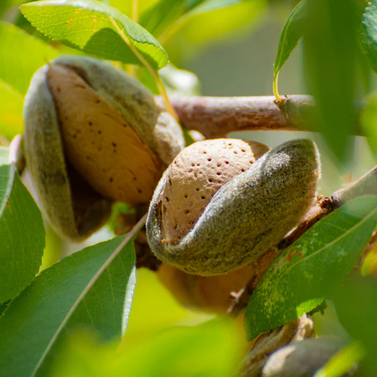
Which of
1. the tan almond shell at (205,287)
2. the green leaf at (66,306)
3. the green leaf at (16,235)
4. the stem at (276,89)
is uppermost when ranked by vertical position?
the stem at (276,89)

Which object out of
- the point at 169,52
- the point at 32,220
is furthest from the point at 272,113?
the point at 169,52

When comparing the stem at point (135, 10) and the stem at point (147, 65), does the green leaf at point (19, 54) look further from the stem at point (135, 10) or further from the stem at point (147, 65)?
the stem at point (147, 65)

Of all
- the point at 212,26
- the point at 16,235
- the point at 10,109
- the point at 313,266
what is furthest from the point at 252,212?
the point at 212,26

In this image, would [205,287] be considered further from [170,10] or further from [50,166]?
[170,10]

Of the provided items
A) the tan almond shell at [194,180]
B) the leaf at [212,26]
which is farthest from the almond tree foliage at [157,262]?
the leaf at [212,26]

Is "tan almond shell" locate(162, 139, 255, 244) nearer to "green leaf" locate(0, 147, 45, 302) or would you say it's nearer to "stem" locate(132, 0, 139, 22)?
"green leaf" locate(0, 147, 45, 302)

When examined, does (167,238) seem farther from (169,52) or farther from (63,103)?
(169,52)

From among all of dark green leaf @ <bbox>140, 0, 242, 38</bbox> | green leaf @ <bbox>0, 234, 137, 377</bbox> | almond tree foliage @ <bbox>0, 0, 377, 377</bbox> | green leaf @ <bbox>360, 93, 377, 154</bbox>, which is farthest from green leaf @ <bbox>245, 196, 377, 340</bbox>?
dark green leaf @ <bbox>140, 0, 242, 38</bbox>

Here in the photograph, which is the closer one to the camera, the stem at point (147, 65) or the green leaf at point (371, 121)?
the green leaf at point (371, 121)
